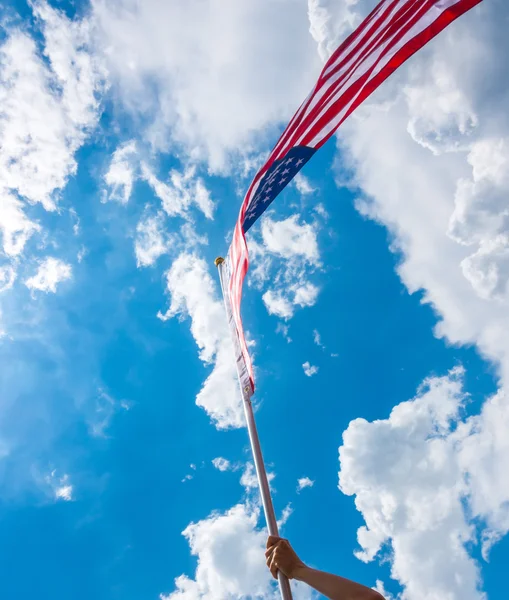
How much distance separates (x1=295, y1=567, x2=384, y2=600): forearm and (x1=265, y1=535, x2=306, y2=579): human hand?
504 mm

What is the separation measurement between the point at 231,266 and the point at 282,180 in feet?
9.19

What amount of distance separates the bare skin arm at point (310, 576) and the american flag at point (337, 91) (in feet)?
13.3

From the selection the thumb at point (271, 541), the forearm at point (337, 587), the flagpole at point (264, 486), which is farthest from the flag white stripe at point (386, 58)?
the forearm at point (337, 587)

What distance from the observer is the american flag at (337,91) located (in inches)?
332

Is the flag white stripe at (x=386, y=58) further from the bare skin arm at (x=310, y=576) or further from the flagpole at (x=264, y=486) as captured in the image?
the bare skin arm at (x=310, y=576)

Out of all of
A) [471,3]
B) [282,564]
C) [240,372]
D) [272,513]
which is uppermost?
[471,3]

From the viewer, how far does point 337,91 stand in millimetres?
10102

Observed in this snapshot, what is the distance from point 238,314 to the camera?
10.4m

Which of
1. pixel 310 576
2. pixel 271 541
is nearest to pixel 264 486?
pixel 271 541

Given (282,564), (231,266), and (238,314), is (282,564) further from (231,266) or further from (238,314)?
(231,266)

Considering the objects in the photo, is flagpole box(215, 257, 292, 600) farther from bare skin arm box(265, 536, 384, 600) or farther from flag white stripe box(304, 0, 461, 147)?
flag white stripe box(304, 0, 461, 147)

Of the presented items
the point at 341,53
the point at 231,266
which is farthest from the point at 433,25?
the point at 231,266

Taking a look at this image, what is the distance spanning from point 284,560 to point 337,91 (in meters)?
10.0

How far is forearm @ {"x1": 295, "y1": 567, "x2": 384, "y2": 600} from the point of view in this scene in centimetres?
392
